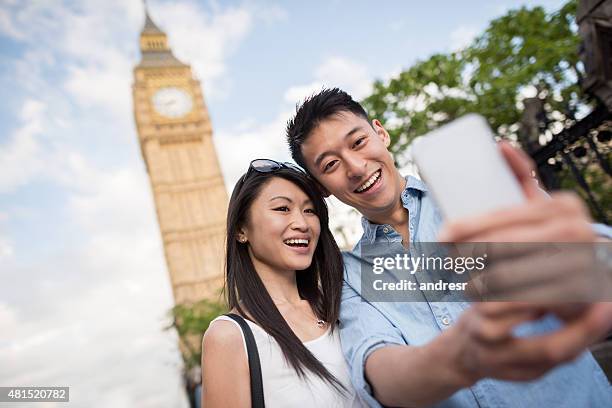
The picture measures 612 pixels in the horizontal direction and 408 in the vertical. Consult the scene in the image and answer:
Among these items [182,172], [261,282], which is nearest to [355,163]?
[261,282]

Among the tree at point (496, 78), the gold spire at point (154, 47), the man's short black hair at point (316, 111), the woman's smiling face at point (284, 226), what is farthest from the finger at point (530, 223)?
the gold spire at point (154, 47)

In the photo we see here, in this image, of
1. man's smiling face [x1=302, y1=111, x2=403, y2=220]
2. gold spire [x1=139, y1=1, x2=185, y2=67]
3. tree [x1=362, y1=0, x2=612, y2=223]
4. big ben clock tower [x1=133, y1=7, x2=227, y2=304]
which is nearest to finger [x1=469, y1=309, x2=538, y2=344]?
man's smiling face [x1=302, y1=111, x2=403, y2=220]

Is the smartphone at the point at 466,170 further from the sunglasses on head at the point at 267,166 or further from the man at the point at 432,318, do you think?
the sunglasses on head at the point at 267,166

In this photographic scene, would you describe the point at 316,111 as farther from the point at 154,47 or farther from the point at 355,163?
the point at 154,47

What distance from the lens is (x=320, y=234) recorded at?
1.97m

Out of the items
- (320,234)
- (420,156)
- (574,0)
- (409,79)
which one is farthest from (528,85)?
(420,156)

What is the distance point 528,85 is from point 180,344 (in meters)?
25.2

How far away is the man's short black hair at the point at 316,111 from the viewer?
155cm

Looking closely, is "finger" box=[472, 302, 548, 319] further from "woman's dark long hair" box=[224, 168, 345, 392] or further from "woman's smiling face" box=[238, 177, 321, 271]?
"woman's smiling face" box=[238, 177, 321, 271]

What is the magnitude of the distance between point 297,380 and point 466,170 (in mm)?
1175

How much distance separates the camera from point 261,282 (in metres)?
1.80

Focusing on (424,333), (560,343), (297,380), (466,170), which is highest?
(466,170)

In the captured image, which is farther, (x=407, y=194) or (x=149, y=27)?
(x=149, y=27)

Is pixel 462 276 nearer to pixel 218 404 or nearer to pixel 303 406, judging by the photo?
pixel 303 406
